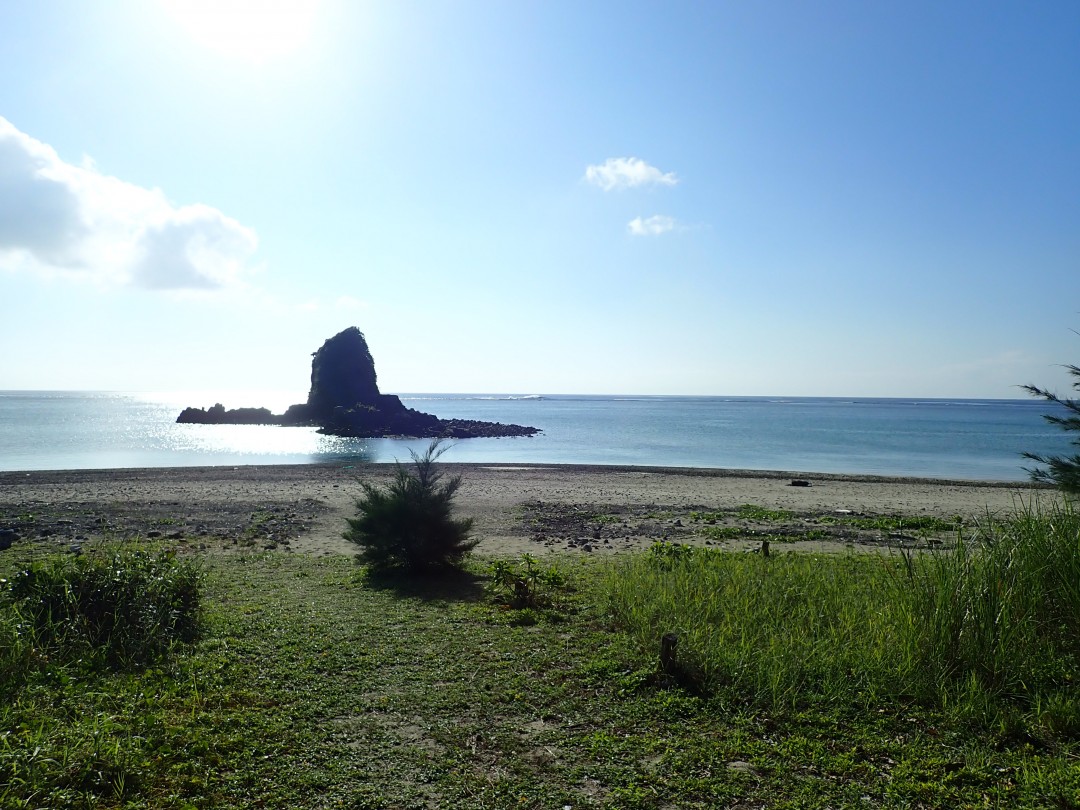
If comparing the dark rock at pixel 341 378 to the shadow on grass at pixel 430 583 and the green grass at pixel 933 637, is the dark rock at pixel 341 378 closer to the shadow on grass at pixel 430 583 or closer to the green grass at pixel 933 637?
the shadow on grass at pixel 430 583

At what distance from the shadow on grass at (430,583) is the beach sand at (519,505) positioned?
3.00m

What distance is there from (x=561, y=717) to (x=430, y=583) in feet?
17.8

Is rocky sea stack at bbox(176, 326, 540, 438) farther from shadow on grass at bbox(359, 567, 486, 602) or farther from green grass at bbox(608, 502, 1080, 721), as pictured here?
green grass at bbox(608, 502, 1080, 721)

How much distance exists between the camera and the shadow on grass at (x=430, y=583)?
9.47 m

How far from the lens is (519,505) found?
69.8 feet

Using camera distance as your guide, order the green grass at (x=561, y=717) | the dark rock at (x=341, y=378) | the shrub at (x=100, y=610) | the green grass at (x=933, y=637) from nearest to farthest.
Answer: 1. the green grass at (x=561, y=717)
2. the green grass at (x=933, y=637)
3. the shrub at (x=100, y=610)
4. the dark rock at (x=341, y=378)

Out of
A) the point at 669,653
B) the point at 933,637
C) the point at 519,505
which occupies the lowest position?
the point at 519,505

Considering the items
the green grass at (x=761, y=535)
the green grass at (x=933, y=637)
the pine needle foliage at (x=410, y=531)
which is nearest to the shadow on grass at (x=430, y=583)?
the pine needle foliage at (x=410, y=531)

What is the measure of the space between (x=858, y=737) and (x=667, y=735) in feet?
4.58

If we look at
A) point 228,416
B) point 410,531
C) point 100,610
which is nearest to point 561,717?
point 100,610

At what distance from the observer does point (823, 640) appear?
247 inches

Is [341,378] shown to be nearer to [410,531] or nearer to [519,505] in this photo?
[519,505]

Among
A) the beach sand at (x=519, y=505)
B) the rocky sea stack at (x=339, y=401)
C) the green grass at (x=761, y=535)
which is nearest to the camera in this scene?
the beach sand at (x=519, y=505)

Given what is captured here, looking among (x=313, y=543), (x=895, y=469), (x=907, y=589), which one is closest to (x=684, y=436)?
(x=895, y=469)
